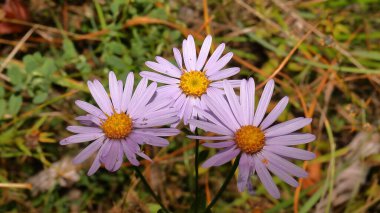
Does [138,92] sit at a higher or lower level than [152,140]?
higher

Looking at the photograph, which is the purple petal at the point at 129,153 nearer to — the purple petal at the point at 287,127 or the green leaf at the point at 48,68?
the purple petal at the point at 287,127

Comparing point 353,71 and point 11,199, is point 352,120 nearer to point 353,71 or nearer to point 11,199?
point 353,71

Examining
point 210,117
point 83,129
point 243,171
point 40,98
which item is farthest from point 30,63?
point 243,171

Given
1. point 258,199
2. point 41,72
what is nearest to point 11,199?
point 41,72

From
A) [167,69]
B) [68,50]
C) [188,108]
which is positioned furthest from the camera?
[68,50]

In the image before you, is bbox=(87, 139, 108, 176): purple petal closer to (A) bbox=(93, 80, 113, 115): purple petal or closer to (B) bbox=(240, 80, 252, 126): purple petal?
(A) bbox=(93, 80, 113, 115): purple petal

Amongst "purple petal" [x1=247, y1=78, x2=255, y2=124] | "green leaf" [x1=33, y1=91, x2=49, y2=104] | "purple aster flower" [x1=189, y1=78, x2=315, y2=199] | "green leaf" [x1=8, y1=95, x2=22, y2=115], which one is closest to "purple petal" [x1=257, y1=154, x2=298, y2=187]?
"purple aster flower" [x1=189, y1=78, x2=315, y2=199]

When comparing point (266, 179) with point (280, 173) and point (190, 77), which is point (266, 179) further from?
point (190, 77)
